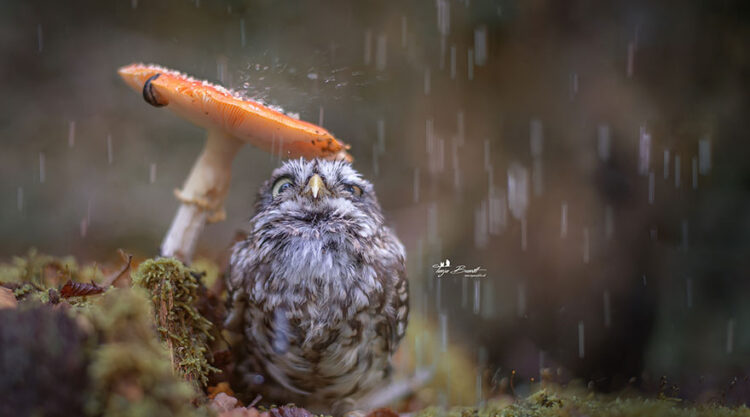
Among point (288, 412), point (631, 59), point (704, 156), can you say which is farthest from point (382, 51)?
point (288, 412)

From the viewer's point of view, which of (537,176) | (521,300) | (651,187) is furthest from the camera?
(537,176)

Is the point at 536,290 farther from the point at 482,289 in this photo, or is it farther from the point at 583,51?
the point at 583,51

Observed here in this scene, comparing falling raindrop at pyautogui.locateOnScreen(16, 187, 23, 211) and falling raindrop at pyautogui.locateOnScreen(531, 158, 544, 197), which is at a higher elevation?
falling raindrop at pyautogui.locateOnScreen(531, 158, 544, 197)

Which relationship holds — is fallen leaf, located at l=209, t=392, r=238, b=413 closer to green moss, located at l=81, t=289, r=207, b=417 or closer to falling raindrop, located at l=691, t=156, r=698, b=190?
green moss, located at l=81, t=289, r=207, b=417

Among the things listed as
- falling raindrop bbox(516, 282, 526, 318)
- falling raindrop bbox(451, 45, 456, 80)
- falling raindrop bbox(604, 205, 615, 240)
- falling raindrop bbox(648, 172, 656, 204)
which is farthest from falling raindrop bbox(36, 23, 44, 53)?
falling raindrop bbox(648, 172, 656, 204)

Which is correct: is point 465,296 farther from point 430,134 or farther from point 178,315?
point 178,315
